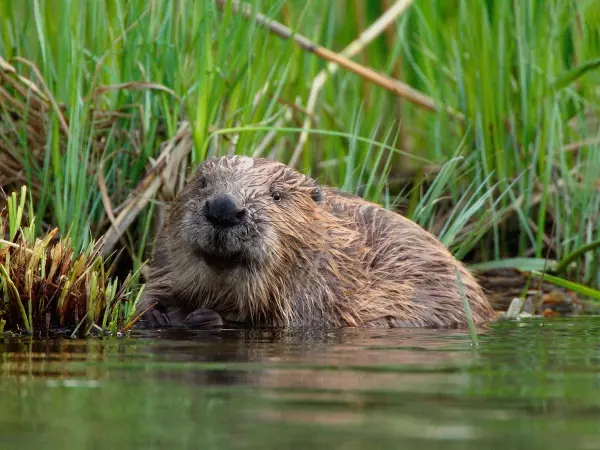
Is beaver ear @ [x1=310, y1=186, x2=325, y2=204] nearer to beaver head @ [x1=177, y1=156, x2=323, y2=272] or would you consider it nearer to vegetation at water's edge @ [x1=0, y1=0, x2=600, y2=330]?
beaver head @ [x1=177, y1=156, x2=323, y2=272]

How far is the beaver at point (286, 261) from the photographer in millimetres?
3912

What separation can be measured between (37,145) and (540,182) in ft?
7.60

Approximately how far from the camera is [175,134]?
4.71 m

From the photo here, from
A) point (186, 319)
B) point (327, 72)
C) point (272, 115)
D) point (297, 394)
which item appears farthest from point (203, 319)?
point (327, 72)

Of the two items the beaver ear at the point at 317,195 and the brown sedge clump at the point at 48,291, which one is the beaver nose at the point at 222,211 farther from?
the beaver ear at the point at 317,195

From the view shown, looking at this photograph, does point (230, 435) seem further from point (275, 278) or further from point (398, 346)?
point (275, 278)

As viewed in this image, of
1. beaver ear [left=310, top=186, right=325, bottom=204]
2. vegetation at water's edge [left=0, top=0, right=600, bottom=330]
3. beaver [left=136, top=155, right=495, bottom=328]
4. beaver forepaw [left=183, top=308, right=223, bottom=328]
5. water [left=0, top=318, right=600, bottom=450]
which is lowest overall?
water [left=0, top=318, right=600, bottom=450]

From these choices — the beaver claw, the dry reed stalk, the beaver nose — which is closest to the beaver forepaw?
the beaver claw

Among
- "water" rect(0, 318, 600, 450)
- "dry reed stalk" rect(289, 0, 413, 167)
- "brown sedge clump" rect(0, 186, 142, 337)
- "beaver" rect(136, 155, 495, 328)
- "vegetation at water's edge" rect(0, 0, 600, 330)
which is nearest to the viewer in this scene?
"water" rect(0, 318, 600, 450)

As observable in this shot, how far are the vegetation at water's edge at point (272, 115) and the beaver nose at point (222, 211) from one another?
572 mm

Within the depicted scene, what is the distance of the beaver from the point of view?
3.91m

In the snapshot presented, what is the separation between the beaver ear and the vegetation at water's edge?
0.21 meters

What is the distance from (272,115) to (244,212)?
1.50 m

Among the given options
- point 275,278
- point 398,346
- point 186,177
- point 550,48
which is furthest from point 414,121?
point 398,346
